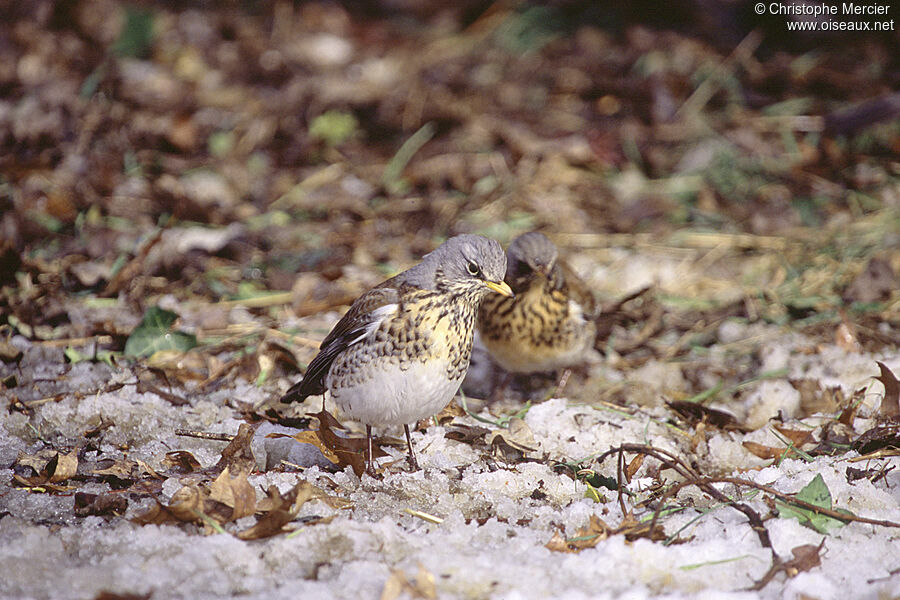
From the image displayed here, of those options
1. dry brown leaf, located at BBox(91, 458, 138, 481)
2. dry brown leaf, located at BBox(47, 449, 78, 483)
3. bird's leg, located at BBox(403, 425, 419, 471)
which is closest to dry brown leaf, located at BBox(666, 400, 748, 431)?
bird's leg, located at BBox(403, 425, 419, 471)

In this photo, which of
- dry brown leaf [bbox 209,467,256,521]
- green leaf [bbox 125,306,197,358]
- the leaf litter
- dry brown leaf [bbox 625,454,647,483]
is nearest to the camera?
the leaf litter

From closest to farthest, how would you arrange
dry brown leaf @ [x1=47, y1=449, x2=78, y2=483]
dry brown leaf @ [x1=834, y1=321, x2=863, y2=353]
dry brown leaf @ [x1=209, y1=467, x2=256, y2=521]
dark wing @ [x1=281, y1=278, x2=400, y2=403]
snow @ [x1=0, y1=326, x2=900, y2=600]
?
1. snow @ [x1=0, y1=326, x2=900, y2=600]
2. dry brown leaf @ [x1=209, y1=467, x2=256, y2=521]
3. dry brown leaf @ [x1=47, y1=449, x2=78, y2=483]
4. dark wing @ [x1=281, y1=278, x2=400, y2=403]
5. dry brown leaf @ [x1=834, y1=321, x2=863, y2=353]

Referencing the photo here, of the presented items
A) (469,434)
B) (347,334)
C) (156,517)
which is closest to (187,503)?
(156,517)

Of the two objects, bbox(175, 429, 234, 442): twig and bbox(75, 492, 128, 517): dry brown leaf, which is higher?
bbox(75, 492, 128, 517): dry brown leaf

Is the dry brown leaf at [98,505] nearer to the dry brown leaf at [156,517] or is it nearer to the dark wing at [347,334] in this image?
the dry brown leaf at [156,517]

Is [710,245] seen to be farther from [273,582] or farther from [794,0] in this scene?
[273,582]

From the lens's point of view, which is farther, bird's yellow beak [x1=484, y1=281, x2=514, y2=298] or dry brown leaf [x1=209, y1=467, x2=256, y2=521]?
bird's yellow beak [x1=484, y1=281, x2=514, y2=298]

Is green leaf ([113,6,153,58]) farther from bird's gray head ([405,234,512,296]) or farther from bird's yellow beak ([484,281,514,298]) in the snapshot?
bird's yellow beak ([484,281,514,298])

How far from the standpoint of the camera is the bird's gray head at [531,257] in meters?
4.89

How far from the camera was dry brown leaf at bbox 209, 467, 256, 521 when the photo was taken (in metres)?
3.15

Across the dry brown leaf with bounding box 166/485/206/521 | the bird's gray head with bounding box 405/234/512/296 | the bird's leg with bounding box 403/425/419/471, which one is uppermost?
the bird's gray head with bounding box 405/234/512/296

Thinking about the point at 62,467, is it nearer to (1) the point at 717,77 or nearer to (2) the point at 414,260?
(2) the point at 414,260

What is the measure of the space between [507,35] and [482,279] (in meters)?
6.61

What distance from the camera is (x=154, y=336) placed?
15.6 ft
